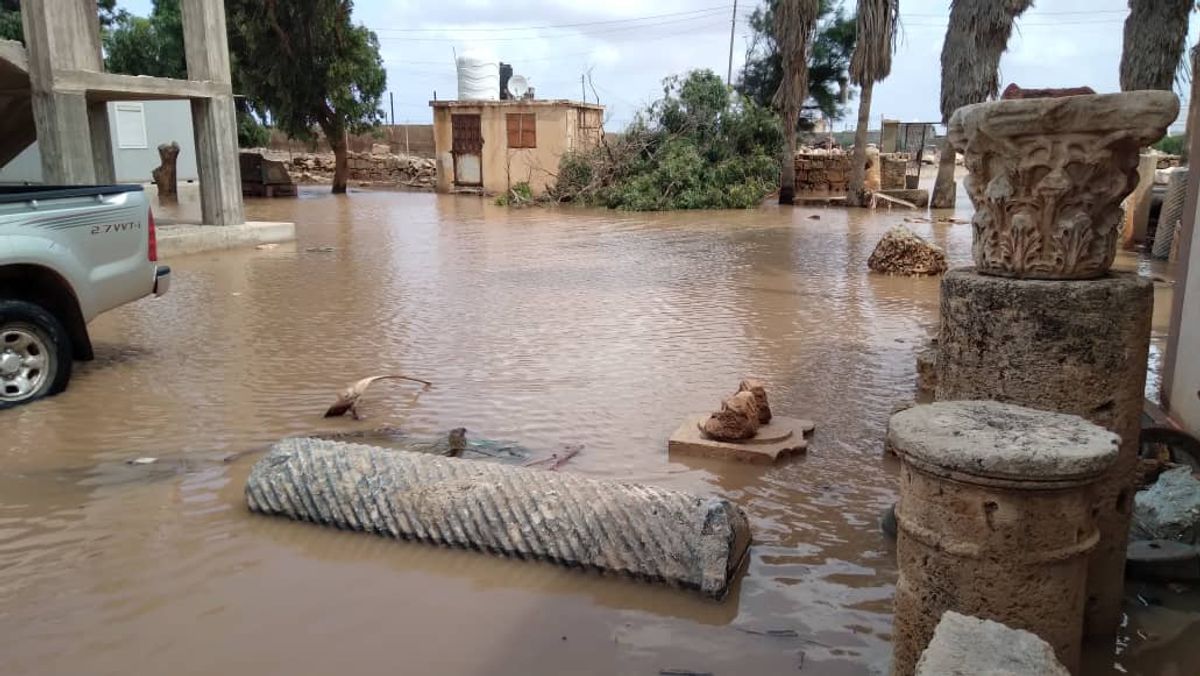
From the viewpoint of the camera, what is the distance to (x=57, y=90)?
1148 centimetres

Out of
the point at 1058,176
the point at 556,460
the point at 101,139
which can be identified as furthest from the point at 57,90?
the point at 1058,176

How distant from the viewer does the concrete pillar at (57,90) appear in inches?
443

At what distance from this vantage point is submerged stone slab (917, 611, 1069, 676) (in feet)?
6.97

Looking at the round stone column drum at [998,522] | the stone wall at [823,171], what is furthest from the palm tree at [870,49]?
the round stone column drum at [998,522]

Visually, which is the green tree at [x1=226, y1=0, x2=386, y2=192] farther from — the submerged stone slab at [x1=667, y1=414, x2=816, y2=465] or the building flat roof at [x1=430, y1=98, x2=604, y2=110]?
the submerged stone slab at [x1=667, y1=414, x2=816, y2=465]

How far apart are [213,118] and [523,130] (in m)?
15.8

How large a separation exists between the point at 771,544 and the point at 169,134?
3033 cm

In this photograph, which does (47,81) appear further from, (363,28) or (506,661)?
(363,28)

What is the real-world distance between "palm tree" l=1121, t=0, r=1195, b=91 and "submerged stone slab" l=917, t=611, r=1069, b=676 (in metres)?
17.6

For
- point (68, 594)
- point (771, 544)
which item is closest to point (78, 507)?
point (68, 594)

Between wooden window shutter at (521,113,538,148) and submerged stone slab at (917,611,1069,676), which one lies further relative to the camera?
wooden window shutter at (521,113,538,148)

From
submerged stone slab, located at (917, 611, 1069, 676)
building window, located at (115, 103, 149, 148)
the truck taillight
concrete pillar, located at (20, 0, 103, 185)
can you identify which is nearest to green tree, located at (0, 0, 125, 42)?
building window, located at (115, 103, 149, 148)

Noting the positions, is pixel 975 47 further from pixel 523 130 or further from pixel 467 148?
pixel 467 148

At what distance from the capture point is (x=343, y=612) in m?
3.41
